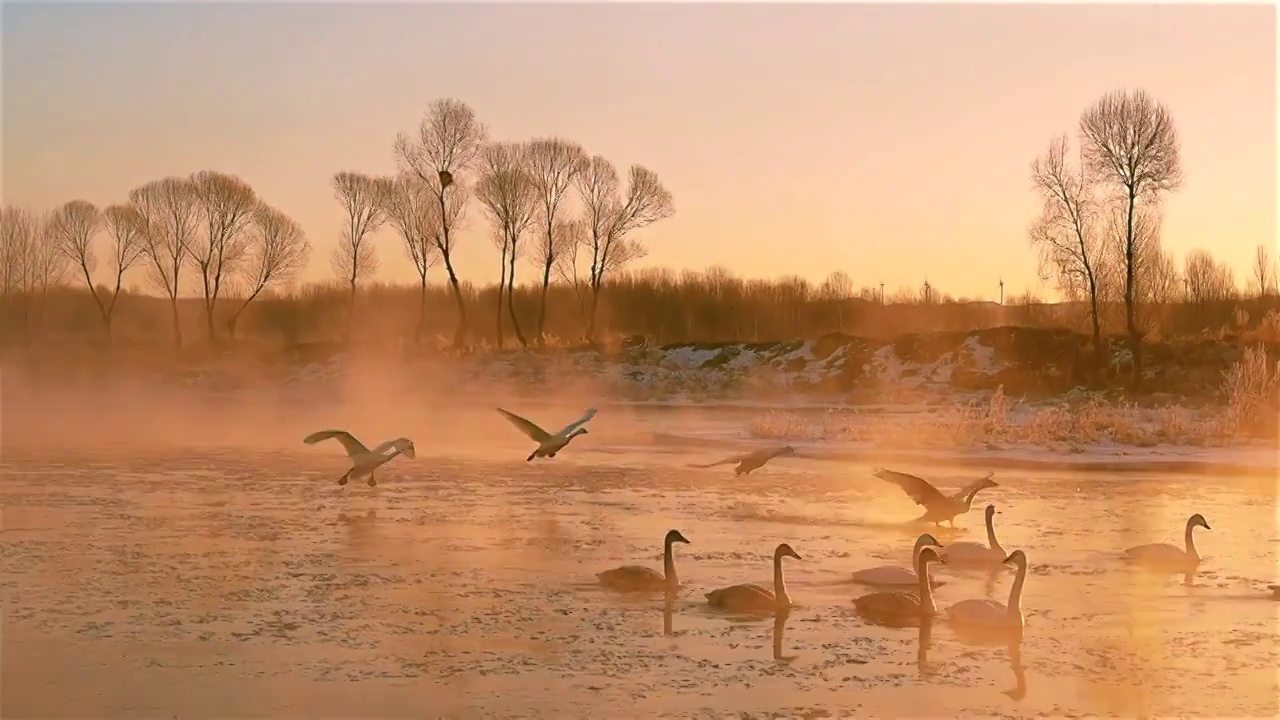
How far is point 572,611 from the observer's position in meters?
9.89

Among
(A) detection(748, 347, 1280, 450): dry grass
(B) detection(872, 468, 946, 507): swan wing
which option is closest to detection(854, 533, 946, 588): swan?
(B) detection(872, 468, 946, 507): swan wing

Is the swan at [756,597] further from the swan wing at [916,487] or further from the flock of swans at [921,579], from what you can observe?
the swan wing at [916,487]

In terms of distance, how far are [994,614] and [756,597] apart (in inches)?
67.8

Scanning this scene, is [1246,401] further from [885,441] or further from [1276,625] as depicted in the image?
[1276,625]

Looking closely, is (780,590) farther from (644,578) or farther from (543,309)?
(543,309)

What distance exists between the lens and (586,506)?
52.7 ft

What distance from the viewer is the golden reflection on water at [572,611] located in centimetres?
773

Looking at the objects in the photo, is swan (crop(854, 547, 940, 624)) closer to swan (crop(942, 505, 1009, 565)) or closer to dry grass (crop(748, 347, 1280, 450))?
swan (crop(942, 505, 1009, 565))

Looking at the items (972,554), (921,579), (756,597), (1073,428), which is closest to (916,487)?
(972,554)

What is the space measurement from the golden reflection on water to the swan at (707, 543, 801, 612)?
0.16 m

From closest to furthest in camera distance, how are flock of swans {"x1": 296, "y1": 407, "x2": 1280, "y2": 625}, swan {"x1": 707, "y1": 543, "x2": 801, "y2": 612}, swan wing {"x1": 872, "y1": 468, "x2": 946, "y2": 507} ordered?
flock of swans {"x1": 296, "y1": 407, "x2": 1280, "y2": 625} < swan {"x1": 707, "y1": 543, "x2": 801, "y2": 612} < swan wing {"x1": 872, "y1": 468, "x2": 946, "y2": 507}

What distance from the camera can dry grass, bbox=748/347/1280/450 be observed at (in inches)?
933

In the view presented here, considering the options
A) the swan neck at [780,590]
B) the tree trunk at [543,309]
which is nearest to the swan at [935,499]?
the swan neck at [780,590]

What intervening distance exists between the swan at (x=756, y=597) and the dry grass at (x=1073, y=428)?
1461cm
